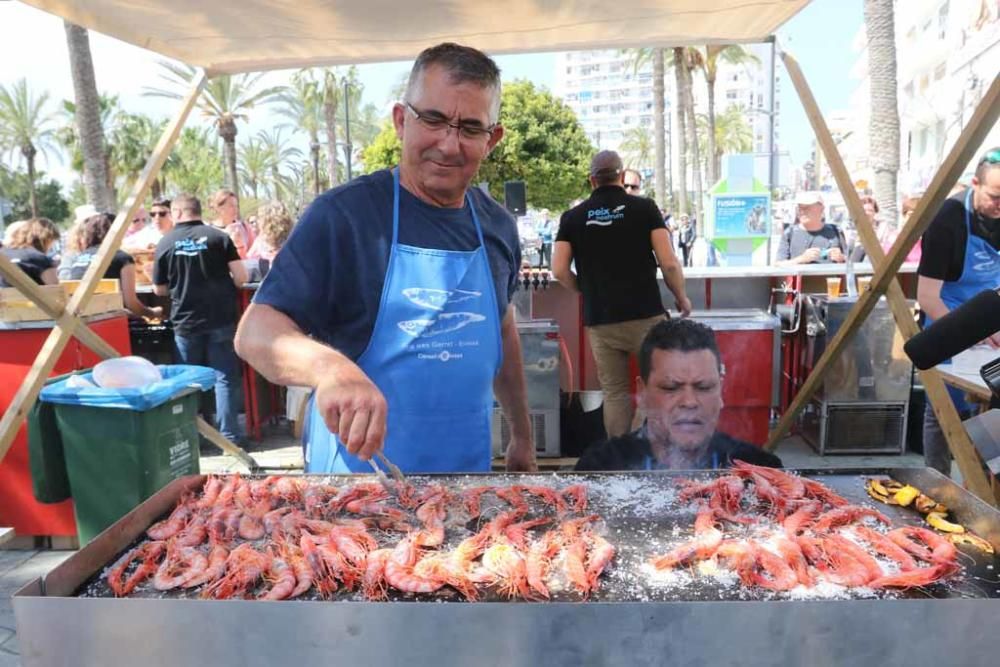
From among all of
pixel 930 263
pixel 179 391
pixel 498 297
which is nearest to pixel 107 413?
pixel 179 391

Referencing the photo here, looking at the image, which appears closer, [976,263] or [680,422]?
[680,422]

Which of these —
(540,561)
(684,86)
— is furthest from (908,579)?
(684,86)

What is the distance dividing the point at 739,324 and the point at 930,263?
1541 mm

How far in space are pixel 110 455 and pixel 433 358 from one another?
2865 millimetres

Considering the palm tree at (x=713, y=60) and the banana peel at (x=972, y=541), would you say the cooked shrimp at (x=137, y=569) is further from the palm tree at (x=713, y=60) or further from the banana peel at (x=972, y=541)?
the palm tree at (x=713, y=60)

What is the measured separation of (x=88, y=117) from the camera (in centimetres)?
1039

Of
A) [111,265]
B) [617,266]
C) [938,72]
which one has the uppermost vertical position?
[938,72]

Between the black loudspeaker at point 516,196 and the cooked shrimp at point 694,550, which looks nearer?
the cooked shrimp at point 694,550

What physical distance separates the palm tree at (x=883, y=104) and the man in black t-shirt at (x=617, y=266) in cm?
909

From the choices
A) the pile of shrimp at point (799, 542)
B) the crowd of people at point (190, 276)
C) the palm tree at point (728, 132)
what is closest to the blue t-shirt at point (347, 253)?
the pile of shrimp at point (799, 542)

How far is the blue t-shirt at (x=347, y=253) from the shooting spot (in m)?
1.92

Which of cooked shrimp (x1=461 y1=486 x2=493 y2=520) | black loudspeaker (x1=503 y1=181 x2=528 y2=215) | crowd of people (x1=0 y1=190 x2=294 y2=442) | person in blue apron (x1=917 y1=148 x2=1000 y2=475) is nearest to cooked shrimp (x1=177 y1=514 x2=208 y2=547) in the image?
cooked shrimp (x1=461 y1=486 x2=493 y2=520)

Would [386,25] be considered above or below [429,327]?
above

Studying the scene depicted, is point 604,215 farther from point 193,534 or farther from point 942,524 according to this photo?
A: point 193,534
